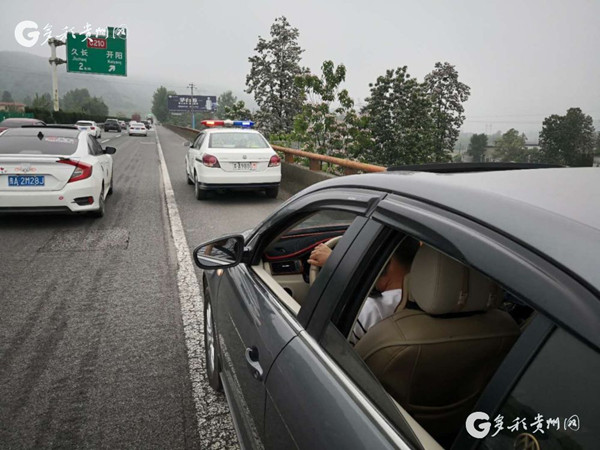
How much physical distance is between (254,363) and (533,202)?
3.78 feet

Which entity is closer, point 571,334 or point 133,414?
point 571,334

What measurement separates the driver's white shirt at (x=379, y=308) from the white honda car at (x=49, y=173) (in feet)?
20.7

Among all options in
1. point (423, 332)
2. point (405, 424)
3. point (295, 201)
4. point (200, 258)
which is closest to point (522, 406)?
point (405, 424)

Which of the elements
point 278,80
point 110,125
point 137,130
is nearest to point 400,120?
point 278,80

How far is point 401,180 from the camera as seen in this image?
1.47m

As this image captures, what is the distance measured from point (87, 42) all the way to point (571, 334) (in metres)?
41.3

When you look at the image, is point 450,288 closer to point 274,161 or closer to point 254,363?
point 254,363

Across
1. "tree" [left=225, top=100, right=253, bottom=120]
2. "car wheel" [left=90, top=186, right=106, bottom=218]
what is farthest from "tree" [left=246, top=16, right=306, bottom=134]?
"car wheel" [left=90, top=186, right=106, bottom=218]

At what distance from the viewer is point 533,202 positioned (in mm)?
1059

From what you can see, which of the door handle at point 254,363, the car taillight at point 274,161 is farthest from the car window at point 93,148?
the door handle at point 254,363

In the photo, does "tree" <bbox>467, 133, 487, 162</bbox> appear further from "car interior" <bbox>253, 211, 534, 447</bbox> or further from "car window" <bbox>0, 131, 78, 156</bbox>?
"car window" <bbox>0, 131, 78, 156</bbox>

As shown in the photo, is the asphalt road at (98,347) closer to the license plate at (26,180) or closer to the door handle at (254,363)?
the license plate at (26,180)

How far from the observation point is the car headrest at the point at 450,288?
4.37 feet

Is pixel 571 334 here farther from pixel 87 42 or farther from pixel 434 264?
pixel 87 42
